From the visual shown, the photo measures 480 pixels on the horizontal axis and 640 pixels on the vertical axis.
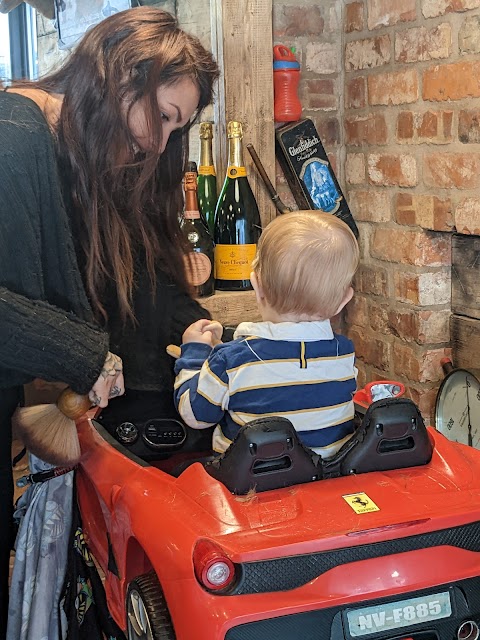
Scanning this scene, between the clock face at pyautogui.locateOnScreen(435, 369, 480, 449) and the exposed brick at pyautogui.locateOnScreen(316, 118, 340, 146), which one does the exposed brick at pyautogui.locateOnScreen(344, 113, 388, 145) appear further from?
the clock face at pyautogui.locateOnScreen(435, 369, 480, 449)

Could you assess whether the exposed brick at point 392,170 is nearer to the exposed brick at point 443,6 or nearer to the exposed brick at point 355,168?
the exposed brick at point 355,168

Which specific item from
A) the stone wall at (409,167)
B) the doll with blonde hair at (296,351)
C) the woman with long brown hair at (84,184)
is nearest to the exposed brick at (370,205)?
the stone wall at (409,167)

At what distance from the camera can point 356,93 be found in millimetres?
2168

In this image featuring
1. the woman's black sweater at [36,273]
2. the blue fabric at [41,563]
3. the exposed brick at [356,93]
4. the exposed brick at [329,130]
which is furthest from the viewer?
the exposed brick at [329,130]

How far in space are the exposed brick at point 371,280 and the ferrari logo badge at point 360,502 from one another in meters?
1.17

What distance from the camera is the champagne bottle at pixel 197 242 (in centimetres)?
196

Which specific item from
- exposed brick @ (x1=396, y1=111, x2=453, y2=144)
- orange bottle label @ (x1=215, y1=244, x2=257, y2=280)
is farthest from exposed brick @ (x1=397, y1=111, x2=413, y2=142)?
orange bottle label @ (x1=215, y1=244, x2=257, y2=280)

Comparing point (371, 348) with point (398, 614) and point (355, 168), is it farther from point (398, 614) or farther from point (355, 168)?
point (398, 614)

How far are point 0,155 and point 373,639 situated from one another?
30.4 inches

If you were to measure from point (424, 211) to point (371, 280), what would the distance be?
12.1 inches

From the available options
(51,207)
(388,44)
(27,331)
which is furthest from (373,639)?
(388,44)

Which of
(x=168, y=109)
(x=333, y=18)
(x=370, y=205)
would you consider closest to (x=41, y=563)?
(x=168, y=109)

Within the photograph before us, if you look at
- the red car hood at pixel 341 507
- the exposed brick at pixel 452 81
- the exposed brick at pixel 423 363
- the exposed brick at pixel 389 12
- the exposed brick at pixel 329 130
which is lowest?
the exposed brick at pixel 423 363

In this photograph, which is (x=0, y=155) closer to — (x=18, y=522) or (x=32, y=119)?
(x=32, y=119)
